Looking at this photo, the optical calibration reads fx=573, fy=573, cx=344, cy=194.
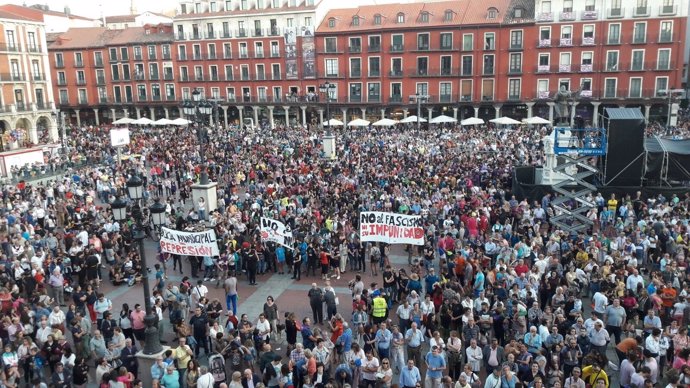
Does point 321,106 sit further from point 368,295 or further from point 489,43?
point 368,295

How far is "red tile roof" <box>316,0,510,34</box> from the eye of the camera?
168 ft

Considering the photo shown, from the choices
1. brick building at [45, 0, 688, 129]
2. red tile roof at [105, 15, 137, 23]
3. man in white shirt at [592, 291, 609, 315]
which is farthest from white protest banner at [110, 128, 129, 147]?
red tile roof at [105, 15, 137, 23]

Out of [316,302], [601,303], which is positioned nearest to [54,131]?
[316,302]

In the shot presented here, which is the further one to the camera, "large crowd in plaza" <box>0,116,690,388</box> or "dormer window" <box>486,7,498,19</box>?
"dormer window" <box>486,7,498,19</box>

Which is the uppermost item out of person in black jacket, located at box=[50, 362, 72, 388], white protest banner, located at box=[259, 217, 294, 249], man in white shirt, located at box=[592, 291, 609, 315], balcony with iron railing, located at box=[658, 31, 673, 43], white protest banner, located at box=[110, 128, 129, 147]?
balcony with iron railing, located at box=[658, 31, 673, 43]

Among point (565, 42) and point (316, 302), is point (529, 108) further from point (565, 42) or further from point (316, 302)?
point (316, 302)

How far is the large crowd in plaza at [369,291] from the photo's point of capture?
1018 centimetres

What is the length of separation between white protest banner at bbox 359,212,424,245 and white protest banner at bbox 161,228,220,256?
3.93 meters

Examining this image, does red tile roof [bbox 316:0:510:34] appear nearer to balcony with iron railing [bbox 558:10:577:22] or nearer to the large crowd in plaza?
balcony with iron railing [bbox 558:10:577:22]

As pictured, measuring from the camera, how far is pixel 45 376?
1163cm

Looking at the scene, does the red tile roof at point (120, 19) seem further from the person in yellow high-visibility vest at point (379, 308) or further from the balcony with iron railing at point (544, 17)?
the person in yellow high-visibility vest at point (379, 308)

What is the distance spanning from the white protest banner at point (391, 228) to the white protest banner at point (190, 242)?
3934 millimetres

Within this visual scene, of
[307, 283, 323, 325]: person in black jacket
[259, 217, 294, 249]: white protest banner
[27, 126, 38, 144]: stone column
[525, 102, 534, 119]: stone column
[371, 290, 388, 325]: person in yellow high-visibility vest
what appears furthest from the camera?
[27, 126, 38, 144]: stone column

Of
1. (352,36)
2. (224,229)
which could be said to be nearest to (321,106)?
(352,36)
